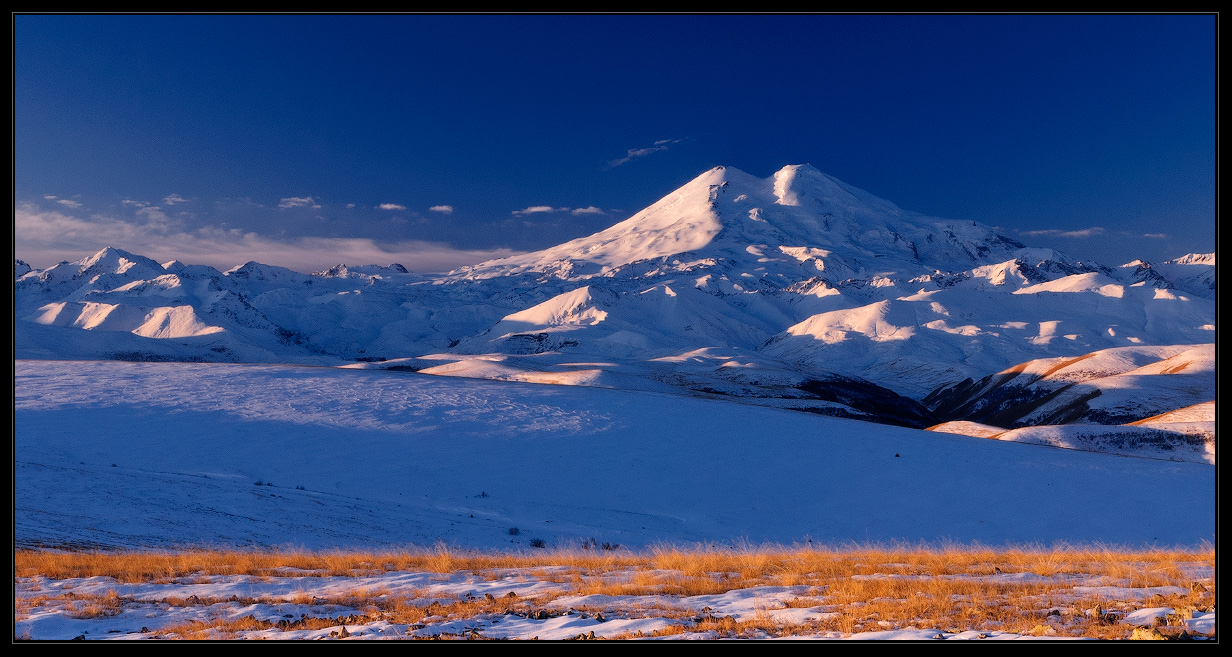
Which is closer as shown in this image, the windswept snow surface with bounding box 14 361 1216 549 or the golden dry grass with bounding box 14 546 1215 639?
the golden dry grass with bounding box 14 546 1215 639

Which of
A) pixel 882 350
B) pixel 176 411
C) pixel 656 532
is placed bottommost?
pixel 656 532

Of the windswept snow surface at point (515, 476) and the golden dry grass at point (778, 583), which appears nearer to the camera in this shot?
the golden dry grass at point (778, 583)

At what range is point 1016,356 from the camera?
465ft

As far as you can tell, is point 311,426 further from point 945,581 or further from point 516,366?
point 516,366

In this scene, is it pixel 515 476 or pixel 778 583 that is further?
pixel 515 476

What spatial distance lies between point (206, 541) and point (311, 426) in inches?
559

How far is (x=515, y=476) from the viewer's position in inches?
1032

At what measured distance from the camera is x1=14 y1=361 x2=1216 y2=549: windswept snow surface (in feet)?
61.3

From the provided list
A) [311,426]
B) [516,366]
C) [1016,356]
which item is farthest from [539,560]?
[1016,356]

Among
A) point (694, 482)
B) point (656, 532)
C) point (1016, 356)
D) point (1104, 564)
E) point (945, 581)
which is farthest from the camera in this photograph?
point (1016, 356)

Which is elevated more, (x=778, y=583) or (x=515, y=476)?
(x=778, y=583)

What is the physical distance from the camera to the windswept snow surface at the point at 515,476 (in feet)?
61.3
